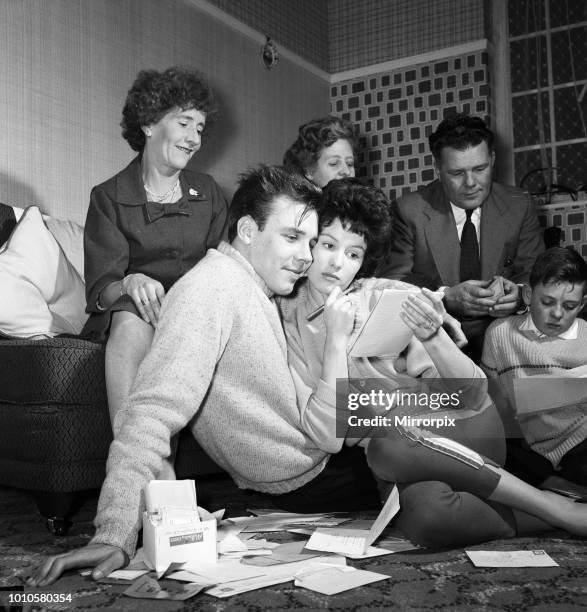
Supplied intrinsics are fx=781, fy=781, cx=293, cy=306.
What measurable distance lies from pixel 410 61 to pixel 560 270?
278 centimetres

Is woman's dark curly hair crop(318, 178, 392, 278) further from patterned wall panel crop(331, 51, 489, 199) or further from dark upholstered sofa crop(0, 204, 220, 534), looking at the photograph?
patterned wall panel crop(331, 51, 489, 199)

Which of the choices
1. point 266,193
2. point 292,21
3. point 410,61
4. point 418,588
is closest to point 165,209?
point 266,193

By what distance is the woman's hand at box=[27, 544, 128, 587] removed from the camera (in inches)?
53.1

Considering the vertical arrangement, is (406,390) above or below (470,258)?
below

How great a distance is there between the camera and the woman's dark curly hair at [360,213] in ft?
6.34

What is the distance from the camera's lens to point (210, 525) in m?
1.50

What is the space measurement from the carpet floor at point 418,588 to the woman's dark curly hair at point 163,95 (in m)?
1.29

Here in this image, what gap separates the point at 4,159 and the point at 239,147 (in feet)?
4.80

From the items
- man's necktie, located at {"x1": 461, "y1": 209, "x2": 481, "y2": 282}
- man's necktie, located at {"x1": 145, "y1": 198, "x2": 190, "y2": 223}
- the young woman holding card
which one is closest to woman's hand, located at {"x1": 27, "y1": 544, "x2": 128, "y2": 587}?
the young woman holding card

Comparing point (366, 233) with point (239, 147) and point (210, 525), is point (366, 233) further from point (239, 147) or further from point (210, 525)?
point (239, 147)

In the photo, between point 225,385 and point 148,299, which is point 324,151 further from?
point 225,385

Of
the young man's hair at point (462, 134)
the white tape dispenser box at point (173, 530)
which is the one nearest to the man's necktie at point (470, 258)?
the young man's hair at point (462, 134)

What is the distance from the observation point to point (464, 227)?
113 inches

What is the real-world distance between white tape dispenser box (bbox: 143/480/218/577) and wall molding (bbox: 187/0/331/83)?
2.97m
